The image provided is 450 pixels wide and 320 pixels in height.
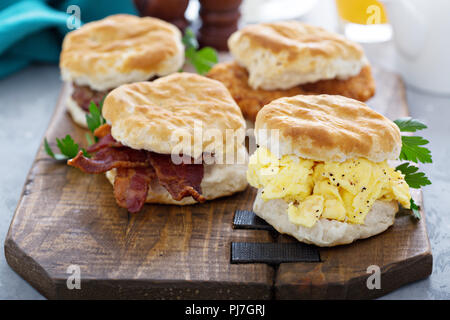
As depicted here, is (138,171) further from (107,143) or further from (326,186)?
(326,186)

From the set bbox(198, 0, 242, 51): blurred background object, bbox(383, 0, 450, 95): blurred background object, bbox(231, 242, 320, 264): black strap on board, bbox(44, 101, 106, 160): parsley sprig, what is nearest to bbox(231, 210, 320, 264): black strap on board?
bbox(231, 242, 320, 264): black strap on board

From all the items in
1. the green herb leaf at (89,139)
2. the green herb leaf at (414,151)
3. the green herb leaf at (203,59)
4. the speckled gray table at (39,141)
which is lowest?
the speckled gray table at (39,141)

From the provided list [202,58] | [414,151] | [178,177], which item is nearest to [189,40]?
[202,58]

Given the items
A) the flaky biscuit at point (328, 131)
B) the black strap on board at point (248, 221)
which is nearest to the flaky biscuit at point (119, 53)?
the flaky biscuit at point (328, 131)

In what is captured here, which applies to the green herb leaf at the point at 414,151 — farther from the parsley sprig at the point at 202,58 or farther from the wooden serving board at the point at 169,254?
the parsley sprig at the point at 202,58

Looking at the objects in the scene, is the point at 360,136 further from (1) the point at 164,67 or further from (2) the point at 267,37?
(1) the point at 164,67

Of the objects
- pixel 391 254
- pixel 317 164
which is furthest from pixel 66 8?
pixel 391 254
